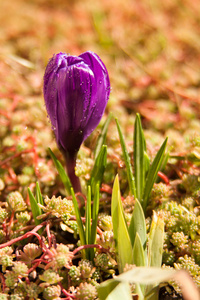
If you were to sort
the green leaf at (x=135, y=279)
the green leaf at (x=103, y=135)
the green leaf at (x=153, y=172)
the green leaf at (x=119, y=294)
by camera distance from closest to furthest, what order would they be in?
the green leaf at (x=135, y=279) < the green leaf at (x=119, y=294) < the green leaf at (x=153, y=172) < the green leaf at (x=103, y=135)

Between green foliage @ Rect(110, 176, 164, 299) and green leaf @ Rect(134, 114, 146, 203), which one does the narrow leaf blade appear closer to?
green foliage @ Rect(110, 176, 164, 299)

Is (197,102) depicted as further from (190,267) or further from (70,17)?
(70,17)

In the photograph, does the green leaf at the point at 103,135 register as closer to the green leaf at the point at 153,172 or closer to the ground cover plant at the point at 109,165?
the ground cover plant at the point at 109,165

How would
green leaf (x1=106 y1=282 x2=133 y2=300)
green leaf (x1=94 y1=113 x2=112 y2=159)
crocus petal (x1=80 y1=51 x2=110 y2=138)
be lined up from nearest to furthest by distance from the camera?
green leaf (x1=106 y1=282 x2=133 y2=300)
crocus petal (x1=80 y1=51 x2=110 y2=138)
green leaf (x1=94 y1=113 x2=112 y2=159)

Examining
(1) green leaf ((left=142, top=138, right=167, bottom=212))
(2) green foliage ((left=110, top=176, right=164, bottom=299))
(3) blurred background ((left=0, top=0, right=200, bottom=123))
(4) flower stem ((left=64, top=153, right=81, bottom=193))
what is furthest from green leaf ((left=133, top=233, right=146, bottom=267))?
(3) blurred background ((left=0, top=0, right=200, bottom=123))

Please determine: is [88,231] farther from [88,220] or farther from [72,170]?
[72,170]

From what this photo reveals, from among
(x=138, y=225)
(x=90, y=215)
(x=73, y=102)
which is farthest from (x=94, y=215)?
(x=73, y=102)

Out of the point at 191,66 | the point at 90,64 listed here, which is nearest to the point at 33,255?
the point at 90,64

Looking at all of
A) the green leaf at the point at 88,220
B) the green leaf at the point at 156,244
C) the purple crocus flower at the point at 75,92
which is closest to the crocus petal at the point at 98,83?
the purple crocus flower at the point at 75,92
